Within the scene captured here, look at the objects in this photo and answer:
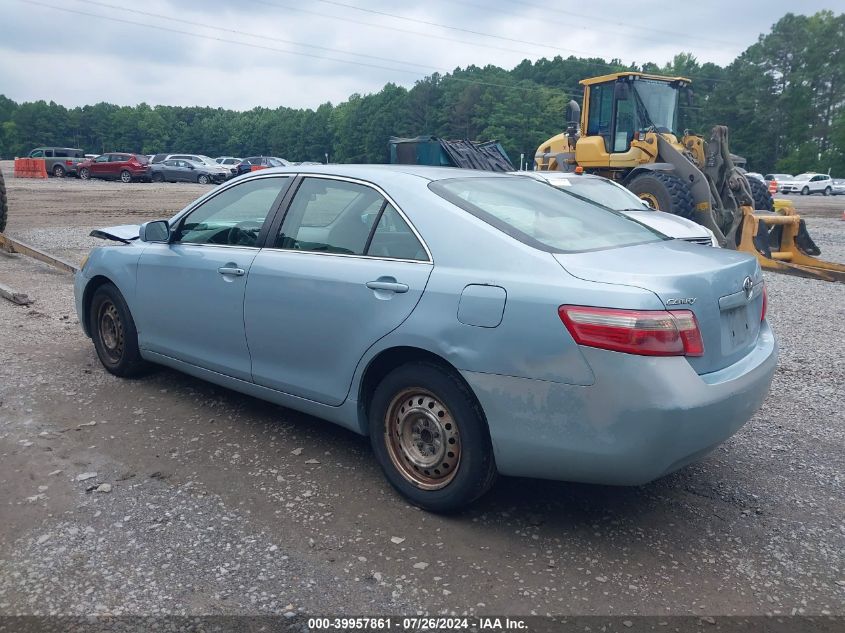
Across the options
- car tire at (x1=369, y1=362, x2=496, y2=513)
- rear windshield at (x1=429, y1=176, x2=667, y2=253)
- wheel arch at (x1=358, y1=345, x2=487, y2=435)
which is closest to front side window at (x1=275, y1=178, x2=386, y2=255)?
rear windshield at (x1=429, y1=176, x2=667, y2=253)

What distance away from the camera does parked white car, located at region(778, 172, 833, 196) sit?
154ft

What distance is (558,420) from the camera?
3.01m

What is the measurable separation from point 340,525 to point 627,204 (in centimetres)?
766

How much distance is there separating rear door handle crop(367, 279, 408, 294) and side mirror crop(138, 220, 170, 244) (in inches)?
74.8

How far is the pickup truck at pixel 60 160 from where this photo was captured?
1729 inches

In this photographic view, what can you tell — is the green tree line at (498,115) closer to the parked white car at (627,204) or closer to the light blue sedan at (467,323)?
the parked white car at (627,204)

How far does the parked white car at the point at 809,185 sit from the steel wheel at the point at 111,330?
165 ft

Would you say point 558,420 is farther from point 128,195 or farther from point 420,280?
point 128,195

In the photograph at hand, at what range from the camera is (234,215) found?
A: 183 inches

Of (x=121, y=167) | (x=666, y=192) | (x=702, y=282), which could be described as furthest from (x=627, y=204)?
(x=121, y=167)

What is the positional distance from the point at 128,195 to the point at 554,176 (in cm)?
2341

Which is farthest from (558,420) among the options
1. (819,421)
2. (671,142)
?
(671,142)

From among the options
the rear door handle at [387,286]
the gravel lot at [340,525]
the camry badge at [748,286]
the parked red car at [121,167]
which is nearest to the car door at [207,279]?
→ the gravel lot at [340,525]

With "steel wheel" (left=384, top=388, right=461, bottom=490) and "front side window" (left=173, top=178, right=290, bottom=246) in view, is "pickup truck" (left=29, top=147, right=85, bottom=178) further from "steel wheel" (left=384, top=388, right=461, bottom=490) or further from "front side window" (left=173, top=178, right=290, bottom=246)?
"steel wheel" (left=384, top=388, right=461, bottom=490)
